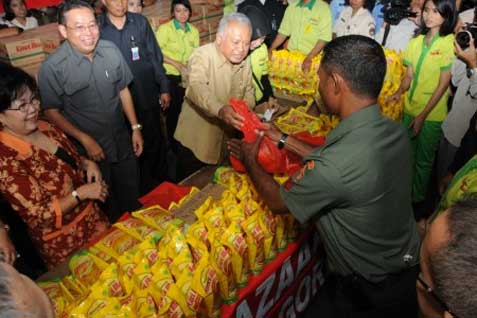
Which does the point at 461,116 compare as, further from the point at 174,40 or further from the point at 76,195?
the point at 174,40

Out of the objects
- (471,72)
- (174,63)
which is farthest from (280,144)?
(174,63)

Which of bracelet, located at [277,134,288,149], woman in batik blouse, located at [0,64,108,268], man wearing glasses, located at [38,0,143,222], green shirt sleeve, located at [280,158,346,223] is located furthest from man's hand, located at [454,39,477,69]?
woman in batik blouse, located at [0,64,108,268]

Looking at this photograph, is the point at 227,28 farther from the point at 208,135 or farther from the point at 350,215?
the point at 350,215

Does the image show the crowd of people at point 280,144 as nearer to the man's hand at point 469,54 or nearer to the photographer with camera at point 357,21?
the man's hand at point 469,54

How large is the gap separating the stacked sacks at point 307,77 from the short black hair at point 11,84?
259 centimetres

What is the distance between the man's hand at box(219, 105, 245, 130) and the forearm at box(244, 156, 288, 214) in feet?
1.29

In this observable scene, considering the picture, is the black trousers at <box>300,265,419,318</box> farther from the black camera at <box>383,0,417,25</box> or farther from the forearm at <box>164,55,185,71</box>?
the black camera at <box>383,0,417,25</box>

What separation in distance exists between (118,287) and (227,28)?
1.83m

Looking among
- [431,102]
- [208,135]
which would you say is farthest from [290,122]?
[431,102]

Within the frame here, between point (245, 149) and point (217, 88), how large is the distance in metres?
1.01

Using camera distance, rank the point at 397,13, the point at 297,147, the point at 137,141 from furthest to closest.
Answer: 1. the point at 397,13
2. the point at 137,141
3. the point at 297,147

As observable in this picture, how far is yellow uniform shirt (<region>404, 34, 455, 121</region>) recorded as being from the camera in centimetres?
354

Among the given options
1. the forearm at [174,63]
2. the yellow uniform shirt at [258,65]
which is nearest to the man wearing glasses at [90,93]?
the yellow uniform shirt at [258,65]

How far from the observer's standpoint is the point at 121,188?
340 centimetres
